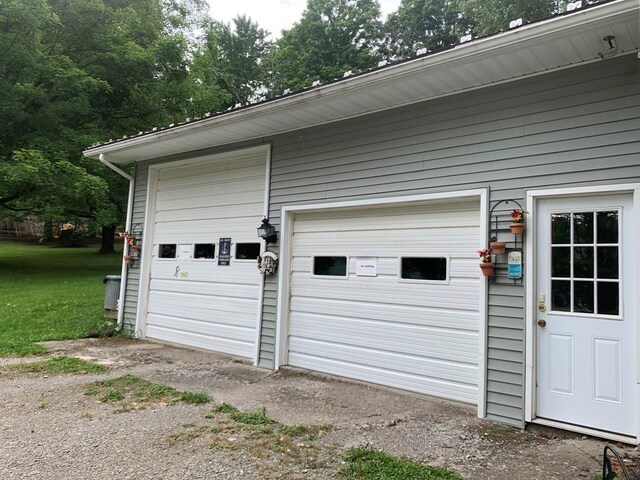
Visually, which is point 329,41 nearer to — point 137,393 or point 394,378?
point 394,378

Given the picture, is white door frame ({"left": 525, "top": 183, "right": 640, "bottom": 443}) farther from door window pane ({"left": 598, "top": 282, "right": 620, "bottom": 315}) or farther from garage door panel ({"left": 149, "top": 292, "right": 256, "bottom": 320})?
garage door panel ({"left": 149, "top": 292, "right": 256, "bottom": 320})

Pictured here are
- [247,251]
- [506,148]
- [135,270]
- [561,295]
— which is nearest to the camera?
[561,295]

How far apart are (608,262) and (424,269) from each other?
1.61m

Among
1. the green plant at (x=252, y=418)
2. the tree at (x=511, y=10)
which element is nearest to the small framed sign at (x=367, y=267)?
the green plant at (x=252, y=418)

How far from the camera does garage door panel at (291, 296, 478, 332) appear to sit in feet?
13.1

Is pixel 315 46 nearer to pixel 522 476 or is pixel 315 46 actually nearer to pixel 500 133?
pixel 500 133

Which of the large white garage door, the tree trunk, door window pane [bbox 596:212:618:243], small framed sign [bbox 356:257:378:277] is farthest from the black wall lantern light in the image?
the tree trunk

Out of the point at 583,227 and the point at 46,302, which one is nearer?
the point at 583,227

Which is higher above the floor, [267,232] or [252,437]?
[267,232]

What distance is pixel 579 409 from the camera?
3268 mm

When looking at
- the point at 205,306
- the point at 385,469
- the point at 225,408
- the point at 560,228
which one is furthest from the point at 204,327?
the point at 560,228

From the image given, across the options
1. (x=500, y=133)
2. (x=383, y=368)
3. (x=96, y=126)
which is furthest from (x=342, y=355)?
(x=96, y=126)

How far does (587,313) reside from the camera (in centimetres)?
327

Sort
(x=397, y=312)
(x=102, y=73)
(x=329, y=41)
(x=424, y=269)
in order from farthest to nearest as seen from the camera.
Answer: (x=329, y=41)
(x=102, y=73)
(x=397, y=312)
(x=424, y=269)
